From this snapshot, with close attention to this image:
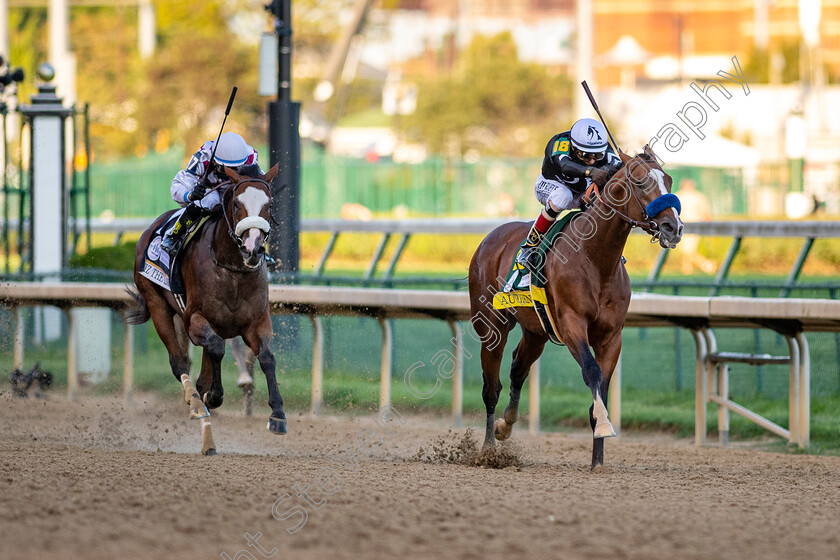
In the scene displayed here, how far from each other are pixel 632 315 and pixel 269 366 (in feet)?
8.67

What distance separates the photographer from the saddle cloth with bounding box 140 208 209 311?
25.6ft

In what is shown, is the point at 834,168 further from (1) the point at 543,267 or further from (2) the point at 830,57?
(2) the point at 830,57

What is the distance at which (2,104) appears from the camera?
1152cm

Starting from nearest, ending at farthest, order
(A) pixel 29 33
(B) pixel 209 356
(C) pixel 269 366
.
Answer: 1. (C) pixel 269 366
2. (B) pixel 209 356
3. (A) pixel 29 33

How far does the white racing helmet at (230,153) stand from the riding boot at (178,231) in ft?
1.45

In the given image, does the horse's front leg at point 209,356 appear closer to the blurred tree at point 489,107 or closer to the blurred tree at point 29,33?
the blurred tree at point 489,107

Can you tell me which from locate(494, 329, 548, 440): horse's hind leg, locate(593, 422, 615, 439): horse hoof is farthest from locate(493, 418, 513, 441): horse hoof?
locate(593, 422, 615, 439): horse hoof

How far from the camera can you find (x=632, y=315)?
8484 millimetres

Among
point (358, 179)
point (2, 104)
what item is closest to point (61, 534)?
point (2, 104)

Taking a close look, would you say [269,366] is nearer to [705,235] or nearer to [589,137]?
[589,137]

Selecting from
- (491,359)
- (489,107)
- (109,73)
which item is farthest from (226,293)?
(109,73)

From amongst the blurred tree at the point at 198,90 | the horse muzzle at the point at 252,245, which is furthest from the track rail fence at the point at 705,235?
the blurred tree at the point at 198,90

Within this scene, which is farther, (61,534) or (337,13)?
(337,13)

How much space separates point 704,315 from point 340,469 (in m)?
2.73
